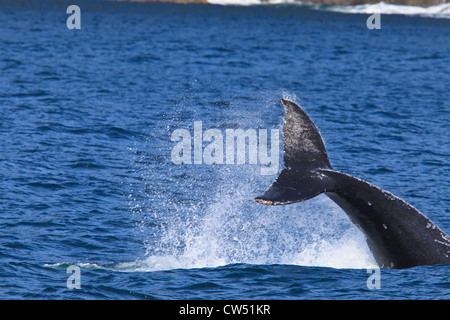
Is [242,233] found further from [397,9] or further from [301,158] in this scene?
[397,9]

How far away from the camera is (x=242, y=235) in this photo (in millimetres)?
18938

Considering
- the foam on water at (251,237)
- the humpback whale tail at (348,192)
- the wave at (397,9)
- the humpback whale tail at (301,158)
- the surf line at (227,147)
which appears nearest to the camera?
the humpback whale tail at (301,158)

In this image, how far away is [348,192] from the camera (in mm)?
13594

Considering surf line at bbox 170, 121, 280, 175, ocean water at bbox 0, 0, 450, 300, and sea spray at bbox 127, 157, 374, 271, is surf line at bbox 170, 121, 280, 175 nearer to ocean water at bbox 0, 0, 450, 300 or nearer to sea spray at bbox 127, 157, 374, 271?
ocean water at bbox 0, 0, 450, 300

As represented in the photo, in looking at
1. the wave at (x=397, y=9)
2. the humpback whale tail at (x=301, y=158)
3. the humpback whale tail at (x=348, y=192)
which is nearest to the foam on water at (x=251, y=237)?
the humpback whale tail at (x=348, y=192)

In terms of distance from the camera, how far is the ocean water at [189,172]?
51.3 ft

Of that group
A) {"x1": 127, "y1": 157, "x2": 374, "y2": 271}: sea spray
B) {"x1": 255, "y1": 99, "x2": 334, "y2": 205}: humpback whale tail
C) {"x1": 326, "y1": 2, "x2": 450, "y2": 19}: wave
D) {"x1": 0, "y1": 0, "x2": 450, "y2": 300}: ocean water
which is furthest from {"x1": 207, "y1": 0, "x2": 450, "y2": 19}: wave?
{"x1": 255, "y1": 99, "x2": 334, "y2": 205}: humpback whale tail

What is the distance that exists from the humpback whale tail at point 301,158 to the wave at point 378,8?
116 metres

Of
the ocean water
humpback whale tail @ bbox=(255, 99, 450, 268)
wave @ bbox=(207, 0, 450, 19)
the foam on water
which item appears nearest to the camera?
humpback whale tail @ bbox=(255, 99, 450, 268)

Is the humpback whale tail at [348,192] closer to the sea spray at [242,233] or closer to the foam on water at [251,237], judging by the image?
the foam on water at [251,237]

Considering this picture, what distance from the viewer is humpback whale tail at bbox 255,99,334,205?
13.2 metres

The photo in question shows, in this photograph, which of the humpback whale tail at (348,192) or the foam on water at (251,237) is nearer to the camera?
the humpback whale tail at (348,192)

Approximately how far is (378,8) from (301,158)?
125156 millimetres

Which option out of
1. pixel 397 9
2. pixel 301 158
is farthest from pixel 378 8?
pixel 301 158
